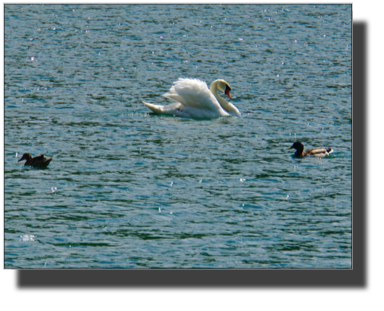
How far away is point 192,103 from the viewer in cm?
2622

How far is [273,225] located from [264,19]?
38.4m

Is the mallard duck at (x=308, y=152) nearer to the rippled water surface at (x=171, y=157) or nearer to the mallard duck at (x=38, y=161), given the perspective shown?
the rippled water surface at (x=171, y=157)

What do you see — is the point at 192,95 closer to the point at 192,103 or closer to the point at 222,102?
the point at 192,103

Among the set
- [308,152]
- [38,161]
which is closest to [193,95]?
[308,152]

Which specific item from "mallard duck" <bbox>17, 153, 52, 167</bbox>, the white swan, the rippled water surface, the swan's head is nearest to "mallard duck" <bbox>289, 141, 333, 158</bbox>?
the rippled water surface

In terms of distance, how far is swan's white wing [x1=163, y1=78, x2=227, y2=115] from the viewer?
26.0m

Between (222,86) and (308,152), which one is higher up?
(222,86)

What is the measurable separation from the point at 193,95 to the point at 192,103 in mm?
300

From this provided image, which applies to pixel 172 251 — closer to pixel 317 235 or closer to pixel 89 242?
pixel 89 242

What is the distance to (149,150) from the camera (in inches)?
841

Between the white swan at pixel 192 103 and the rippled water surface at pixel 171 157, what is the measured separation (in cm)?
41

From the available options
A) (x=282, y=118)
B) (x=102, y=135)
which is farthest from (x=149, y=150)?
(x=282, y=118)

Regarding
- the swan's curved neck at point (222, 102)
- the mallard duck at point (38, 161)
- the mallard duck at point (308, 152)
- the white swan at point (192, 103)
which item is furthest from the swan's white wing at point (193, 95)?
the mallard duck at point (38, 161)

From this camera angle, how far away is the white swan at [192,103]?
2602 centimetres
